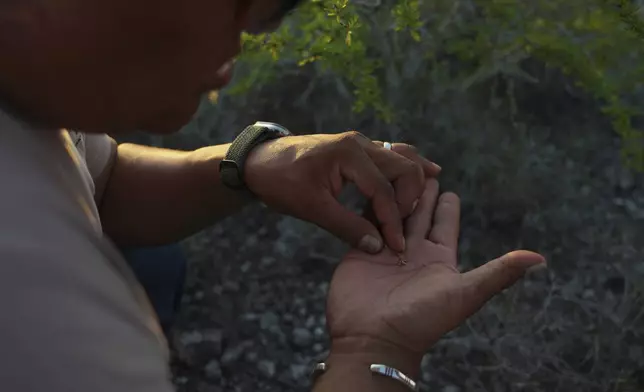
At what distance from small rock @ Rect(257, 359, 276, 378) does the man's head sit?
1.11 meters

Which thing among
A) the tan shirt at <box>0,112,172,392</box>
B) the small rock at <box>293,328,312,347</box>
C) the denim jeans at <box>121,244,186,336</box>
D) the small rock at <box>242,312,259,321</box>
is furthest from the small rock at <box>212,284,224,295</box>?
the tan shirt at <box>0,112,172,392</box>

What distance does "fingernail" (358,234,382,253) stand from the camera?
1221 millimetres

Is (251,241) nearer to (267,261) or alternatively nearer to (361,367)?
(267,261)

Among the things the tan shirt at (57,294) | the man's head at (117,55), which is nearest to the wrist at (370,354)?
the tan shirt at (57,294)

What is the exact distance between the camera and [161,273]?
1512 millimetres

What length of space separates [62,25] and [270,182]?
0.67m

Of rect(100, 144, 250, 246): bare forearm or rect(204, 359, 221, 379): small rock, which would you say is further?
rect(204, 359, 221, 379): small rock

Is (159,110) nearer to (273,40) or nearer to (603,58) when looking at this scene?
(273,40)

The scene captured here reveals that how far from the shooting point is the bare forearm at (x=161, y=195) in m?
1.34

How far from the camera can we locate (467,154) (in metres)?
2.12

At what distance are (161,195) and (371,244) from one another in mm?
406

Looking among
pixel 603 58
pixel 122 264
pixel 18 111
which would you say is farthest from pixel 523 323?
pixel 18 111

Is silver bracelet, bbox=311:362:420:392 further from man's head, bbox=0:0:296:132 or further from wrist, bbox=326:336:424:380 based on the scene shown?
man's head, bbox=0:0:296:132

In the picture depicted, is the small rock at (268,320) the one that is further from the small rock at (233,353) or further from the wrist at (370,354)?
the wrist at (370,354)
